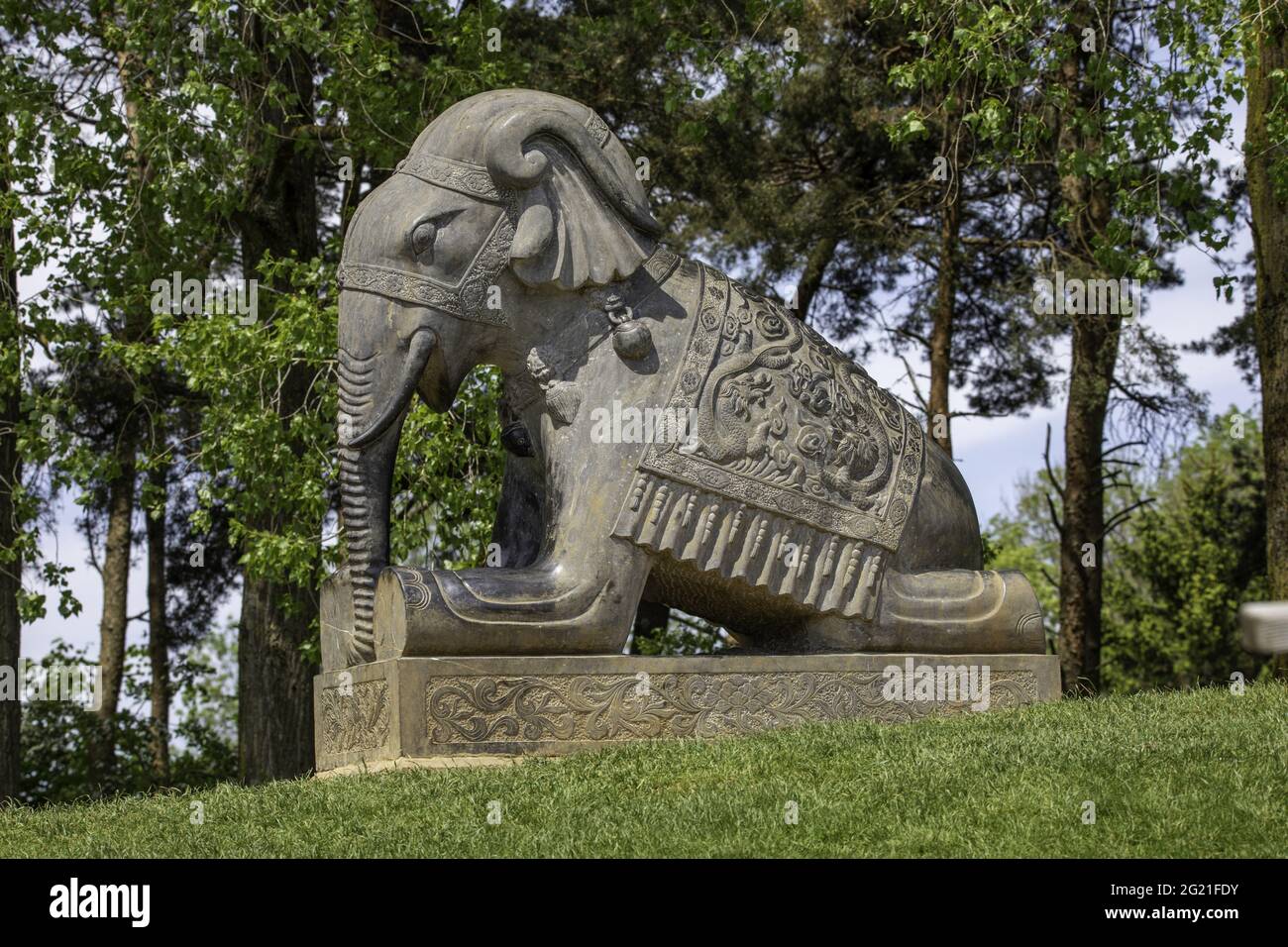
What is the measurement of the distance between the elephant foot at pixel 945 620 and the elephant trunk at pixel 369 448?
2.07 meters

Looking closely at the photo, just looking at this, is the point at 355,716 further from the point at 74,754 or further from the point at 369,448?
the point at 74,754

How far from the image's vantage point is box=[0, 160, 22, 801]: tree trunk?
44.1ft

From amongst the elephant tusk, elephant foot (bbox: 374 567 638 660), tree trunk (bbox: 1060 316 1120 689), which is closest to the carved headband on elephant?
the elephant tusk

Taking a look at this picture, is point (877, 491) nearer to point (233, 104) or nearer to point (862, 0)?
point (233, 104)

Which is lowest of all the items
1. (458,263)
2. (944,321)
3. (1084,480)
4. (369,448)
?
(369,448)

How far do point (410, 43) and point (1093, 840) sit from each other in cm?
1362

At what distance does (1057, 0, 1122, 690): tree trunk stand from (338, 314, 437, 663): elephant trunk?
33.4 feet

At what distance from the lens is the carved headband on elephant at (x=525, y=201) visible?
7.95 metres

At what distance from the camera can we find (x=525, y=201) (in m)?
8.08

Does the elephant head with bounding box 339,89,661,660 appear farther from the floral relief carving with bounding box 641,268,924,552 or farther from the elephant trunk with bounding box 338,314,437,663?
the floral relief carving with bounding box 641,268,924,552

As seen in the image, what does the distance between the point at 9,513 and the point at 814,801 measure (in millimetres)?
10103

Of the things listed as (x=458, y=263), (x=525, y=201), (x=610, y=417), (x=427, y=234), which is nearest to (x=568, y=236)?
(x=525, y=201)

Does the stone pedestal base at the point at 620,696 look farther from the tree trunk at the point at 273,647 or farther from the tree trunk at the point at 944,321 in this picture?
the tree trunk at the point at 944,321

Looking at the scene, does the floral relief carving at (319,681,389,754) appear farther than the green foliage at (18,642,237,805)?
No
